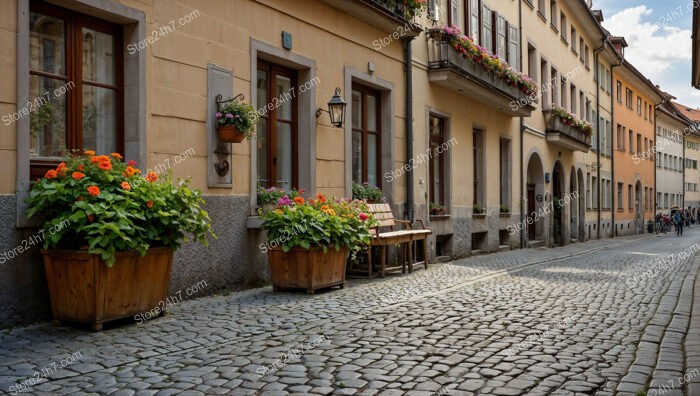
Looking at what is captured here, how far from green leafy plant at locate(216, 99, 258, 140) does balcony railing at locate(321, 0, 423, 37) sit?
3265mm

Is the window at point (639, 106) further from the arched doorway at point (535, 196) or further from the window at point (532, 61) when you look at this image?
the window at point (532, 61)

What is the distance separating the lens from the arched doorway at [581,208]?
28.8 meters

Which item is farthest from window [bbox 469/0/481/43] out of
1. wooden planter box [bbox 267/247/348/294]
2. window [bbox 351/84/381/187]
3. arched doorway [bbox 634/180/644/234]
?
arched doorway [bbox 634/180/644/234]

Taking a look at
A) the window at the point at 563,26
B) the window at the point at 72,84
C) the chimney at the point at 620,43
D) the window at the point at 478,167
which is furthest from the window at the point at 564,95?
the window at the point at 72,84

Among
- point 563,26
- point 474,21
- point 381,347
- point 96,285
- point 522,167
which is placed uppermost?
point 563,26

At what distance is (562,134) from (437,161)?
9.93 meters

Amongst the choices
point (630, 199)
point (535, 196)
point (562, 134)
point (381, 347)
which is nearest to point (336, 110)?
point (381, 347)

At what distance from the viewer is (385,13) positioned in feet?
41.0

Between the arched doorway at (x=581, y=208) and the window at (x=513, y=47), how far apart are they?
32.8 feet

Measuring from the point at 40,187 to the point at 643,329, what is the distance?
5.65 meters

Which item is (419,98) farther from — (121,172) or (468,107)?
(121,172)

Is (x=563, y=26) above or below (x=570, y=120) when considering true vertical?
above

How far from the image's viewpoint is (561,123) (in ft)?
79.2

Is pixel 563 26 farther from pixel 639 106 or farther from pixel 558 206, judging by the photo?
pixel 639 106
